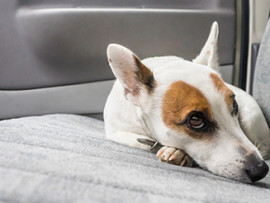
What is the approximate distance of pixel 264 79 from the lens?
1.29m

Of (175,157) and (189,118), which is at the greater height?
(189,118)

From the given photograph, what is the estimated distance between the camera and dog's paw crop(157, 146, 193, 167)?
2.93 ft

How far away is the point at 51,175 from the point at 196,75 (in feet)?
2.04

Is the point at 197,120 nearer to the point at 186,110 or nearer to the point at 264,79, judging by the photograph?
the point at 186,110

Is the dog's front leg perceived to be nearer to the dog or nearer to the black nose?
the dog

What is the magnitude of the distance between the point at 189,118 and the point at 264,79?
58cm

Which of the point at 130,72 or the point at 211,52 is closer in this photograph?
the point at 130,72

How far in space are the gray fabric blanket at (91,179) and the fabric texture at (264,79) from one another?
52 cm

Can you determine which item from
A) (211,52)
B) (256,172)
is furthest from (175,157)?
(211,52)

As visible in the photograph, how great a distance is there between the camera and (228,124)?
92 centimetres

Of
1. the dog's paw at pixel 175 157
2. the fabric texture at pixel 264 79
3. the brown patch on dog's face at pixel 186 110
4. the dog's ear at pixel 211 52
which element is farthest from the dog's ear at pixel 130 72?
the fabric texture at pixel 264 79

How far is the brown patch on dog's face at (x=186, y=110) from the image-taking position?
0.89m

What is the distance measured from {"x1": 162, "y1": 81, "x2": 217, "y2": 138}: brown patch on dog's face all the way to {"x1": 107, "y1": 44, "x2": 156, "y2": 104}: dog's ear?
0.41ft

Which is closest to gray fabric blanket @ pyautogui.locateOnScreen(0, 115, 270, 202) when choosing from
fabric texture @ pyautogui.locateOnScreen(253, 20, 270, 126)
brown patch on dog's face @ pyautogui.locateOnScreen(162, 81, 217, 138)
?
brown patch on dog's face @ pyautogui.locateOnScreen(162, 81, 217, 138)
